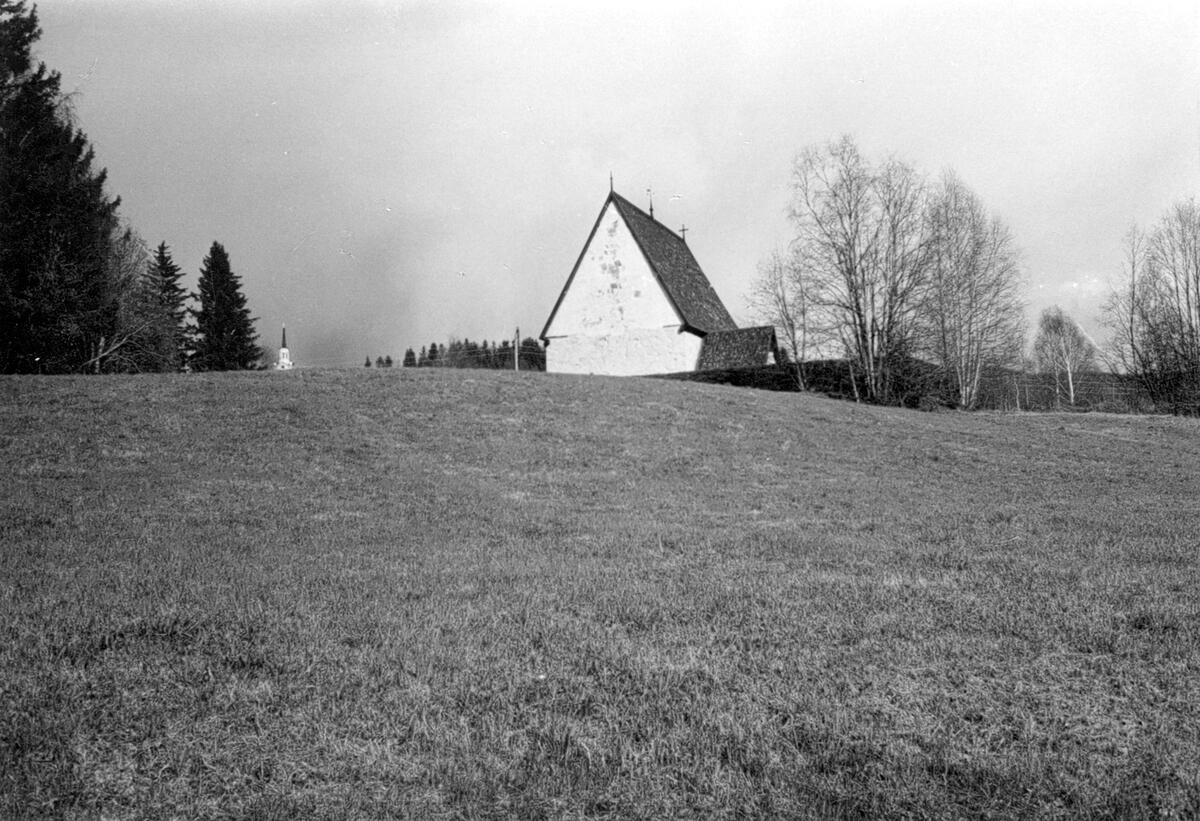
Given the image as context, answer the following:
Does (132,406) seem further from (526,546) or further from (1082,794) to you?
(1082,794)

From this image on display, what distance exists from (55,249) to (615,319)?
2689 centimetres

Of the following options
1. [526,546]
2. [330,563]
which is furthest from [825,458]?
[330,563]

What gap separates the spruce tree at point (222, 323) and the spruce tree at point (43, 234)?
1304 inches

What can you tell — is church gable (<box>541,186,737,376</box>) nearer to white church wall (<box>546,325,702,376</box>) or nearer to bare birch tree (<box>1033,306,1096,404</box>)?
white church wall (<box>546,325,702,376</box>)

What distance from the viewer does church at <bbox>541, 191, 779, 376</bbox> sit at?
37906 millimetres

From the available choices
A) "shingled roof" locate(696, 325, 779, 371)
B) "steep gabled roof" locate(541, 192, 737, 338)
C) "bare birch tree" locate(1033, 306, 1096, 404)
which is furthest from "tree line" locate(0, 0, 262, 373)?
"bare birch tree" locate(1033, 306, 1096, 404)

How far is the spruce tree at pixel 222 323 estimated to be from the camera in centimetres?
6862

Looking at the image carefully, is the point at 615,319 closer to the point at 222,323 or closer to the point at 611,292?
the point at 611,292

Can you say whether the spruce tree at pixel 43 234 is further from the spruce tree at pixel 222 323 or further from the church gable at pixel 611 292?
the spruce tree at pixel 222 323

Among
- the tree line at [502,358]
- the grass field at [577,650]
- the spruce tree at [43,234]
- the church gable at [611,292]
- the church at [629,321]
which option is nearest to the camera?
the grass field at [577,650]

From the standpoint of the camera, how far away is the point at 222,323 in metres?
70.6

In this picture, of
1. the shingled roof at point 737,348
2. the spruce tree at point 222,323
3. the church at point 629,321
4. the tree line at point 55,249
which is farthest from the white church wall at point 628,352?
the spruce tree at point 222,323

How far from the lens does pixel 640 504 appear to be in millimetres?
12406

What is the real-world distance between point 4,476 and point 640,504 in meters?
11.1
